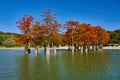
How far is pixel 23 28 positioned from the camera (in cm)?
6244

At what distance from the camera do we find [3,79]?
20.8 metres

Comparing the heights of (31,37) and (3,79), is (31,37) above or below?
above

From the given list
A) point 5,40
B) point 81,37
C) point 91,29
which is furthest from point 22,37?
point 5,40

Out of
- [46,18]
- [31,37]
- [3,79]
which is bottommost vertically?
[3,79]

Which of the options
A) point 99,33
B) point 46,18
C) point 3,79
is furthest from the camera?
point 99,33

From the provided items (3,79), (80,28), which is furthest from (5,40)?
(3,79)

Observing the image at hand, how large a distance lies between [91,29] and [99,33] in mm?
11424

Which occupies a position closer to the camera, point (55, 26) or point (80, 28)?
point (55, 26)

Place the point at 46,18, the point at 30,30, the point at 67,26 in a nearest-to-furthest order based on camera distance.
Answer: the point at 46,18 < the point at 30,30 < the point at 67,26

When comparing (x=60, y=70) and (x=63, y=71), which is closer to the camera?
(x=63, y=71)

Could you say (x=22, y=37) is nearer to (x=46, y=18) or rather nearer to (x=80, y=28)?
(x=46, y=18)

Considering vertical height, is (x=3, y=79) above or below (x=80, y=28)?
below

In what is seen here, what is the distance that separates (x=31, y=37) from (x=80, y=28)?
61.0 feet

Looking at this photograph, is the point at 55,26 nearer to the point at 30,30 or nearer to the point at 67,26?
the point at 30,30
